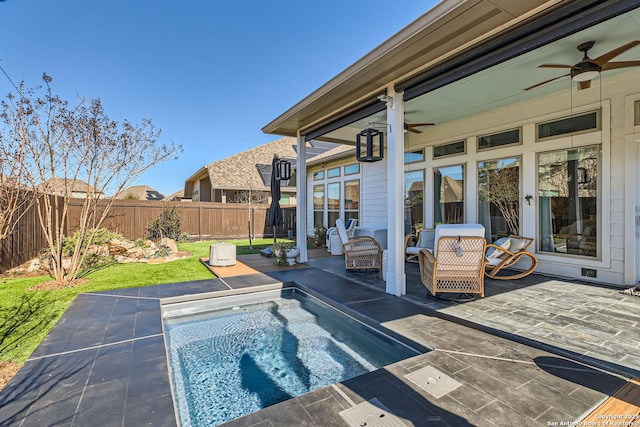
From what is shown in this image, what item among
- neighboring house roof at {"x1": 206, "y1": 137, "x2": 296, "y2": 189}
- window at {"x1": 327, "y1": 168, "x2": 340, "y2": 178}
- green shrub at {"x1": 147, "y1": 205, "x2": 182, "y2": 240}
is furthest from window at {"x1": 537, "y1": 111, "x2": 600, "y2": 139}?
neighboring house roof at {"x1": 206, "y1": 137, "x2": 296, "y2": 189}

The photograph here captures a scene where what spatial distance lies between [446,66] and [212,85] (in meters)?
11.6

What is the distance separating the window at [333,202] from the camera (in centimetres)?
1189

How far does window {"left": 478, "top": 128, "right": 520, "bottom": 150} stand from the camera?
21.0 ft

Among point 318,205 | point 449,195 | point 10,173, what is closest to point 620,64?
point 449,195

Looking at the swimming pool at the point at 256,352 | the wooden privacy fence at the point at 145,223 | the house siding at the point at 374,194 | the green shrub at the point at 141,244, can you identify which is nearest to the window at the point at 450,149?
the house siding at the point at 374,194

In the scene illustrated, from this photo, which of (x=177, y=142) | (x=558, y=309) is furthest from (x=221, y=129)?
(x=558, y=309)

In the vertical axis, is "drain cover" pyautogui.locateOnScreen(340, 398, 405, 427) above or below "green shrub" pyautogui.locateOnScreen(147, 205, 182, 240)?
below

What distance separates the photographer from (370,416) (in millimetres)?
1941

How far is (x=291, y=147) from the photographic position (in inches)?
885

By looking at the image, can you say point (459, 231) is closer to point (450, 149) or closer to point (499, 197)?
point (499, 197)

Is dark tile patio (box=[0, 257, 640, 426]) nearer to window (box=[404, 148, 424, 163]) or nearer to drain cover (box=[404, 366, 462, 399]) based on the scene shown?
drain cover (box=[404, 366, 462, 399])

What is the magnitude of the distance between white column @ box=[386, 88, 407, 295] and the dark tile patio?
43cm

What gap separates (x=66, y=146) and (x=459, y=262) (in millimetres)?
6893

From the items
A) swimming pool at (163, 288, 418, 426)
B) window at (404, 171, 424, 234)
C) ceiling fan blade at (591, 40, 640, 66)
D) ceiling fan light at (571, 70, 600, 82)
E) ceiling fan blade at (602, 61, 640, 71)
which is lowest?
swimming pool at (163, 288, 418, 426)
